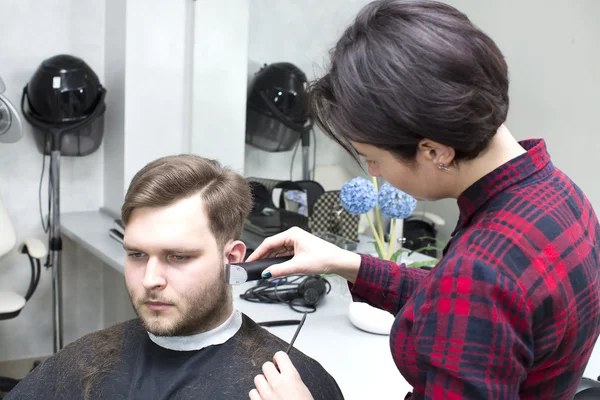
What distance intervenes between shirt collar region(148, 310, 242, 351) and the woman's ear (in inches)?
33.6

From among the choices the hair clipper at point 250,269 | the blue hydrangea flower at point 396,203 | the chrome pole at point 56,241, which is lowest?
the chrome pole at point 56,241

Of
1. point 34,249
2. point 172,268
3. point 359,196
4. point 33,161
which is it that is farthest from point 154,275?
point 33,161

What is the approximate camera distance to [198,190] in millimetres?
1565

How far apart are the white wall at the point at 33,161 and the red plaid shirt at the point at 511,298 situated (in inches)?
110

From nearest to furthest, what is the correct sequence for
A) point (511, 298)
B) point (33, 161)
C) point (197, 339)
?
1. point (511, 298)
2. point (197, 339)
3. point (33, 161)

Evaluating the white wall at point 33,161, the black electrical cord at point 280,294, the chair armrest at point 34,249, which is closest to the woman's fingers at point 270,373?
the black electrical cord at point 280,294

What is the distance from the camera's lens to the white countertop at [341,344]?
164 cm

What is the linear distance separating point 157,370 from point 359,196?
37.6 inches

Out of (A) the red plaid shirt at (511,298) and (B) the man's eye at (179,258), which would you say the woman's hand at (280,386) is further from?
(B) the man's eye at (179,258)

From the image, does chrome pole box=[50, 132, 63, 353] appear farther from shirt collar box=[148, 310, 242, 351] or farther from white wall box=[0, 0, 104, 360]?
shirt collar box=[148, 310, 242, 351]

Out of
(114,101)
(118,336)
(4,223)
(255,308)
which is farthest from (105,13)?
(118,336)

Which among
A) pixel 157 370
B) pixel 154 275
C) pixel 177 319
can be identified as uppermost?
pixel 154 275

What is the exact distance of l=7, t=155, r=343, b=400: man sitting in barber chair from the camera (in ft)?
4.88

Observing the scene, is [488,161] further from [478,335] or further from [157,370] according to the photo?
[157,370]
